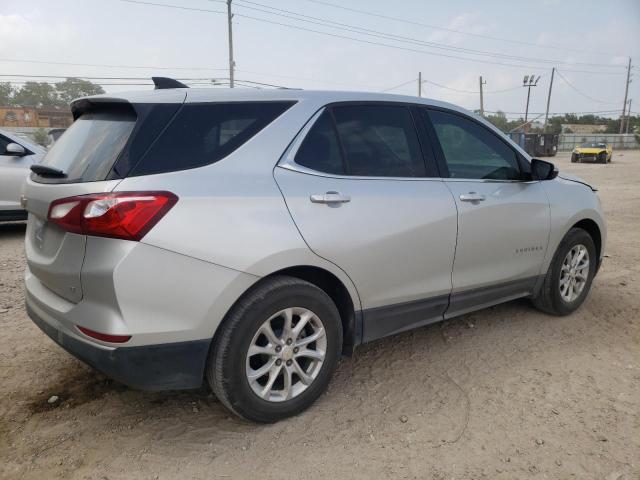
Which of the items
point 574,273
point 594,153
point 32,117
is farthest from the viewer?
point 32,117

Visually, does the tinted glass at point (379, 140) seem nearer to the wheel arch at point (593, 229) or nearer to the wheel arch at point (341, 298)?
the wheel arch at point (341, 298)

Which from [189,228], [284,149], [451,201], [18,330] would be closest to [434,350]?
[451,201]

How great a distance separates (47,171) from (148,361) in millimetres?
1107

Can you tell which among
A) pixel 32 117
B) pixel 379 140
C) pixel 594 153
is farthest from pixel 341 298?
pixel 32 117

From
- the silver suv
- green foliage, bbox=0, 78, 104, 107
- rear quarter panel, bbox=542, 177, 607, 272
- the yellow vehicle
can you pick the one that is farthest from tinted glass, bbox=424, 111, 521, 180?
green foliage, bbox=0, 78, 104, 107

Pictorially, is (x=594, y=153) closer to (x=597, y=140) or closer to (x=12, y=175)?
(x=597, y=140)

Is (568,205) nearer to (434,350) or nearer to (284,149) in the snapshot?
(434,350)

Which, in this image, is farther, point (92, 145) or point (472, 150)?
point (472, 150)

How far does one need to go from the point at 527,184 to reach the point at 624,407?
5.34 feet

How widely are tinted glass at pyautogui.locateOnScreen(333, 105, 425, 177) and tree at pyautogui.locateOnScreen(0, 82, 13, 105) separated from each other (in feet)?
182

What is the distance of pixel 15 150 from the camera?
7062mm

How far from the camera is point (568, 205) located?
4055 mm

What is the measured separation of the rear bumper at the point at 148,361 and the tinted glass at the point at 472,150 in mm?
1983

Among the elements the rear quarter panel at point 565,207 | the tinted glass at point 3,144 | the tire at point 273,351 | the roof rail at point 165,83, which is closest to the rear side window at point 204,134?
the roof rail at point 165,83
